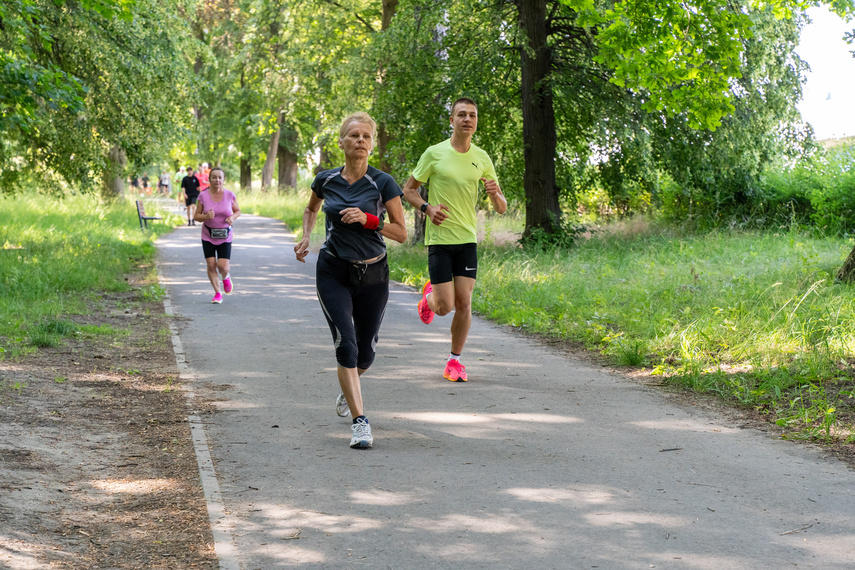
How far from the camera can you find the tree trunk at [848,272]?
10223 millimetres

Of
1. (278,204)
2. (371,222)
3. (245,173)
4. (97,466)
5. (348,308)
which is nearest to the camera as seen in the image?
(97,466)

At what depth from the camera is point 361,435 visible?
577cm

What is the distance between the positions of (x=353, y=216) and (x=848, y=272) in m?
7.13

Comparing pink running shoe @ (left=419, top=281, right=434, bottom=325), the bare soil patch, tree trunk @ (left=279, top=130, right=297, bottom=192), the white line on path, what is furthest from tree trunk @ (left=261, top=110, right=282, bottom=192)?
the white line on path

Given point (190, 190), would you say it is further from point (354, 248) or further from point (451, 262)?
point (354, 248)

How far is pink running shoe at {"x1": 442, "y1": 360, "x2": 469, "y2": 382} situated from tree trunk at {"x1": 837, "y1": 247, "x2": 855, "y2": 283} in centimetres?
513

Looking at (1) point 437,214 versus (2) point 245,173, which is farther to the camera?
(2) point 245,173

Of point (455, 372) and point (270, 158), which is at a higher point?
point (270, 158)

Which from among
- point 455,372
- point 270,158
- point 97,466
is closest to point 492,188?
point 455,372

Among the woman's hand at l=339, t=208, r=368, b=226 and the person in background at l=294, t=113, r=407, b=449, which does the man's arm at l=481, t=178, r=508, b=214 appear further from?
the woman's hand at l=339, t=208, r=368, b=226

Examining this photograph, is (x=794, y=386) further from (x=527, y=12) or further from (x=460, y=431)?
(x=527, y=12)

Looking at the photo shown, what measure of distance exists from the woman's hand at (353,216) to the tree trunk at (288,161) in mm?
39369

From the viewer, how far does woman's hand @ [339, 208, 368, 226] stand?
5.58 meters

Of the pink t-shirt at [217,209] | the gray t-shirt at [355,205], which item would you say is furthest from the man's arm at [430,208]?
the pink t-shirt at [217,209]
